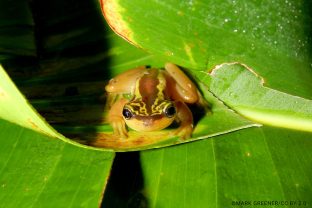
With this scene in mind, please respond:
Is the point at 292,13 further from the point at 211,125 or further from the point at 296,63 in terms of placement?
the point at 211,125

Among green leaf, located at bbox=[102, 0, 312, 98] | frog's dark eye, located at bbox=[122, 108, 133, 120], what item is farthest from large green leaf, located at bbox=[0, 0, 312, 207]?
frog's dark eye, located at bbox=[122, 108, 133, 120]

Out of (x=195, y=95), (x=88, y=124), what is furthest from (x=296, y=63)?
(x=88, y=124)

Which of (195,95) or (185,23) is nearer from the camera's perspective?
(185,23)

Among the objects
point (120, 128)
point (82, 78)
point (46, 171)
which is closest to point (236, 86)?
point (120, 128)

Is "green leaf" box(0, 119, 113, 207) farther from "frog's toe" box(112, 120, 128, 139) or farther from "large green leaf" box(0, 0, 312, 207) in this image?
"frog's toe" box(112, 120, 128, 139)

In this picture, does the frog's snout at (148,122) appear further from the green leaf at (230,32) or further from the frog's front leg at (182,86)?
the green leaf at (230,32)

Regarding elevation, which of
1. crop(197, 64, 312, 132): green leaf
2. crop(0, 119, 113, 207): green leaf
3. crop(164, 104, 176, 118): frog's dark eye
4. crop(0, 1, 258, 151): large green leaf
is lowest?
crop(0, 119, 113, 207): green leaf
